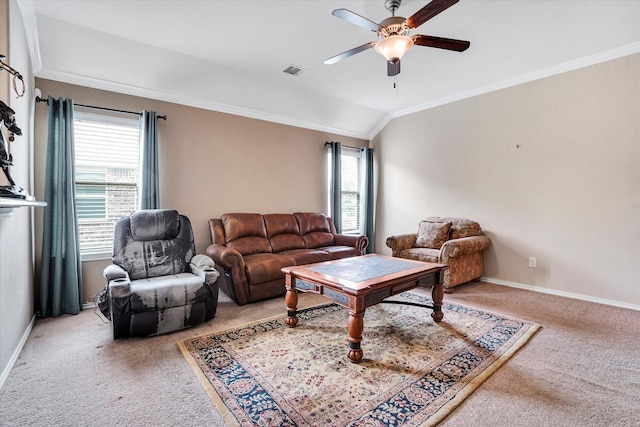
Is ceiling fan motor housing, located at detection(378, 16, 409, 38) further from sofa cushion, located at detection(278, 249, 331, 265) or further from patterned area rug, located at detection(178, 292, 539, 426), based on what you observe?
sofa cushion, located at detection(278, 249, 331, 265)

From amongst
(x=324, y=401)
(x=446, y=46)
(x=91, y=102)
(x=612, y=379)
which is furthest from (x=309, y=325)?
(x=91, y=102)

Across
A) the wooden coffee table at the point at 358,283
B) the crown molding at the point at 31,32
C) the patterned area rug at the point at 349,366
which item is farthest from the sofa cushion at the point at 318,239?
the crown molding at the point at 31,32

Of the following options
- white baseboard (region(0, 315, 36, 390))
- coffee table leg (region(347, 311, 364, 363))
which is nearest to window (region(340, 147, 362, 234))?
coffee table leg (region(347, 311, 364, 363))

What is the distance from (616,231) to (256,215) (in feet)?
14.6

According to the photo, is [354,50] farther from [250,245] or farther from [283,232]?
[283,232]

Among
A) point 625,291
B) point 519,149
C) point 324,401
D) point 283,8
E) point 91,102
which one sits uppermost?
point 283,8

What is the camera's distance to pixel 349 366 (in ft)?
6.99

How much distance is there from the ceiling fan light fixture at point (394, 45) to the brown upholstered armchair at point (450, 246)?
2477mm

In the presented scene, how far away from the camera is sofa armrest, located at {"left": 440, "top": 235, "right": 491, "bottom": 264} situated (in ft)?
12.5

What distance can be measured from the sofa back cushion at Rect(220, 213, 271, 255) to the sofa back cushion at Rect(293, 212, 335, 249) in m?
0.69

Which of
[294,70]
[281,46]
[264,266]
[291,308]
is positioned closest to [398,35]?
[281,46]

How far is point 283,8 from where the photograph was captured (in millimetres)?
2730

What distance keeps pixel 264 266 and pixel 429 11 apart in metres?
2.87

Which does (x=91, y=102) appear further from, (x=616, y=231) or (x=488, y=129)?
(x=616, y=231)
